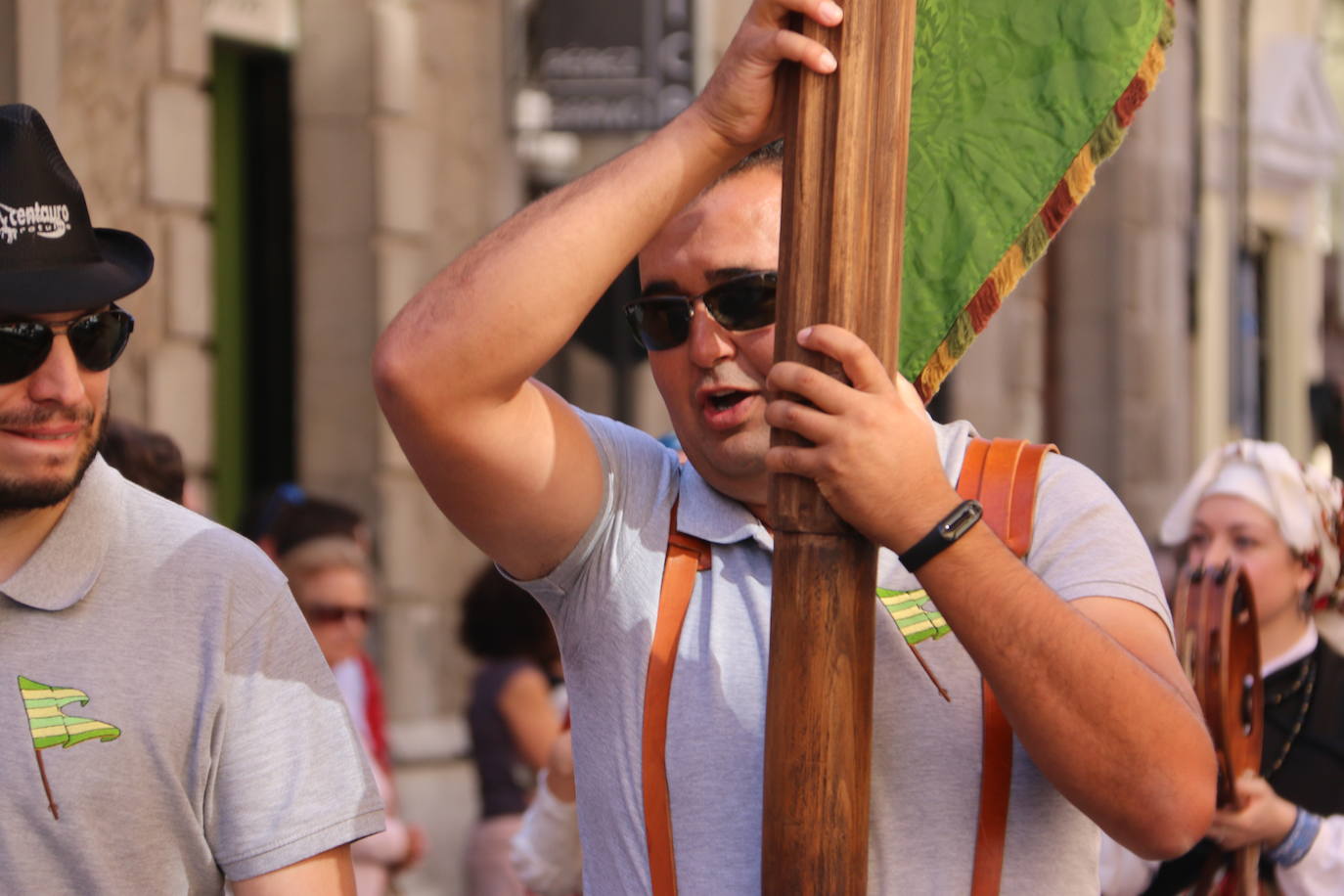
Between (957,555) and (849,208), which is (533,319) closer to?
(849,208)

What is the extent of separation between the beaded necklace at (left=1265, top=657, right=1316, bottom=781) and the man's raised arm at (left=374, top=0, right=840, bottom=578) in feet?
8.29

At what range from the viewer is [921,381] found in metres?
2.44

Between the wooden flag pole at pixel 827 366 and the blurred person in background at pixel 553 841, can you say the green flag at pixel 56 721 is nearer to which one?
the wooden flag pole at pixel 827 366

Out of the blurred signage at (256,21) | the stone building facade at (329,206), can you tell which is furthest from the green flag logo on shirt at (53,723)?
the blurred signage at (256,21)

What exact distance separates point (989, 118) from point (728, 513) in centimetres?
57

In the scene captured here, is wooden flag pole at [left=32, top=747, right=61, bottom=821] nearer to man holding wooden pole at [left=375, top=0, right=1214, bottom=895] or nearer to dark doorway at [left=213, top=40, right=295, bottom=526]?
man holding wooden pole at [left=375, top=0, right=1214, bottom=895]

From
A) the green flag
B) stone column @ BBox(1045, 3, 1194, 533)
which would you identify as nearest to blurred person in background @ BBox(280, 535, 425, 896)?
the green flag

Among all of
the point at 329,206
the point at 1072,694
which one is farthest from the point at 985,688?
the point at 329,206

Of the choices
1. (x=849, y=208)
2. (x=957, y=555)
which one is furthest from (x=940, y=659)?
(x=849, y=208)

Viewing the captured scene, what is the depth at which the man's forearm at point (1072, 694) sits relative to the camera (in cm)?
211

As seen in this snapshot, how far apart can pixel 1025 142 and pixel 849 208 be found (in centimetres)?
43

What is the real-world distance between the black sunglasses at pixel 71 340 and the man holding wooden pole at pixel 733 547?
2.04 feet

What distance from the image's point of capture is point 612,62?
9.47 meters

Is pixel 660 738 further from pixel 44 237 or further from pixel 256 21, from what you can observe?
pixel 256 21
